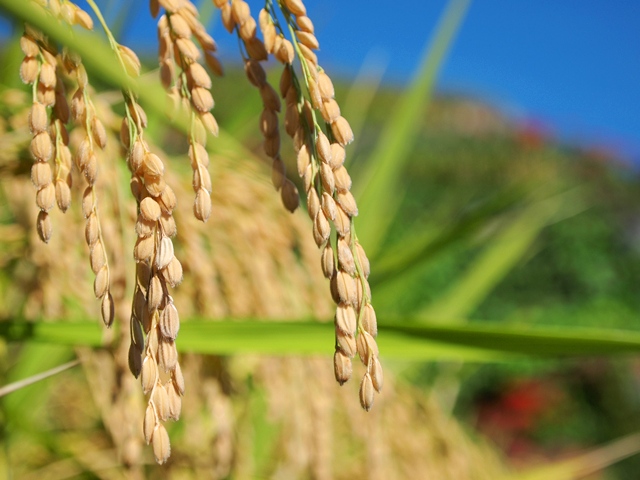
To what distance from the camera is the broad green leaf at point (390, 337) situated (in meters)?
0.60

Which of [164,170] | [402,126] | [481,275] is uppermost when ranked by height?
[164,170]

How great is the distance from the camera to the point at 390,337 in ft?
2.15

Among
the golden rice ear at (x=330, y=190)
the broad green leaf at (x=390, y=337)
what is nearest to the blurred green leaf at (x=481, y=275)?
the broad green leaf at (x=390, y=337)

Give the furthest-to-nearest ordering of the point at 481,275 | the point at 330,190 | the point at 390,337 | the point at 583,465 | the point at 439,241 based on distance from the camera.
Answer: the point at 481,275
the point at 583,465
the point at 439,241
the point at 390,337
the point at 330,190

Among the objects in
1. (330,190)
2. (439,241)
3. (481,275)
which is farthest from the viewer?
(481,275)

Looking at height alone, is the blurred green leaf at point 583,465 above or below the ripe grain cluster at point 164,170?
below

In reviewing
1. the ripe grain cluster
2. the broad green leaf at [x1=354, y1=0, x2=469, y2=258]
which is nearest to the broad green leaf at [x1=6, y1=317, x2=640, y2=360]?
the ripe grain cluster

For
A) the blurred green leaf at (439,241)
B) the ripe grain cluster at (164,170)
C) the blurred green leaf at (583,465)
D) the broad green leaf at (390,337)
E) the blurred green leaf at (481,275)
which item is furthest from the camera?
the blurred green leaf at (481,275)

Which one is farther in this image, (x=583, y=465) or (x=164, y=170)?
(x=583, y=465)

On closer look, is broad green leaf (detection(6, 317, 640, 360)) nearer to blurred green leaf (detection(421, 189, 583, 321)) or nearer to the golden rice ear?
the golden rice ear

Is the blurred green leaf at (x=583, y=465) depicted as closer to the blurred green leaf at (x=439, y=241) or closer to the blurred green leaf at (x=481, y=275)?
the blurred green leaf at (x=481, y=275)

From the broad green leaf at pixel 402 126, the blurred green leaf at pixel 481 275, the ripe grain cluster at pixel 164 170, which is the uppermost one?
the ripe grain cluster at pixel 164 170

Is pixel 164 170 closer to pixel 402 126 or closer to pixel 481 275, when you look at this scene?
pixel 402 126

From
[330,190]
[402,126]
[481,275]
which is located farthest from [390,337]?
[481,275]
